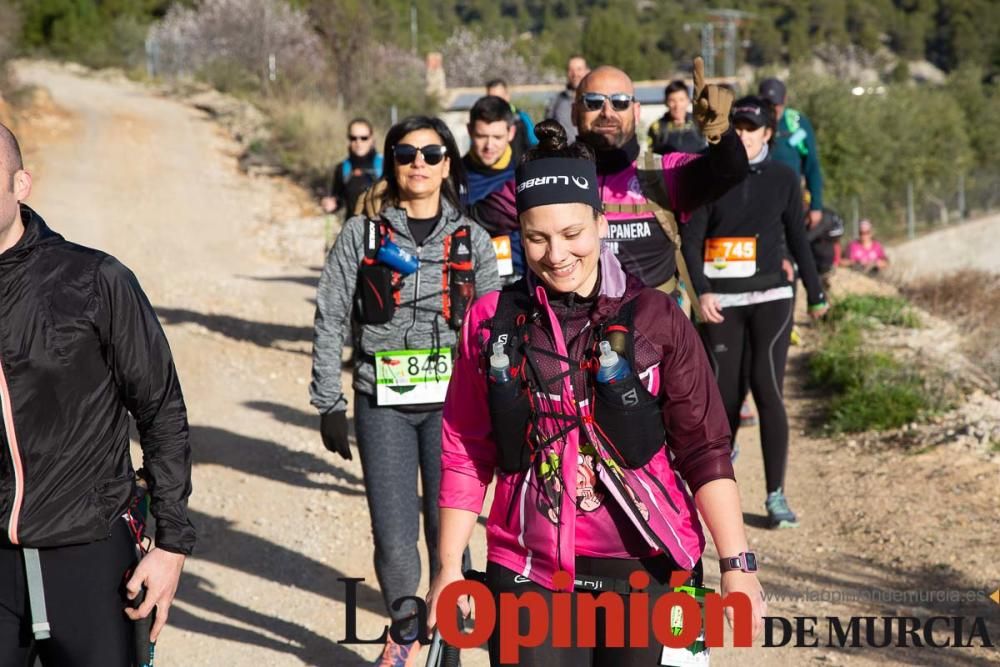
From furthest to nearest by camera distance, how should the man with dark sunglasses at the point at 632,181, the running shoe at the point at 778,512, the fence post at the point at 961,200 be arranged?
the fence post at the point at 961,200 → the running shoe at the point at 778,512 → the man with dark sunglasses at the point at 632,181

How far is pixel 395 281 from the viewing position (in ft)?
15.9

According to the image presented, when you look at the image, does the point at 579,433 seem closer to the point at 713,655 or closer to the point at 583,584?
the point at 583,584

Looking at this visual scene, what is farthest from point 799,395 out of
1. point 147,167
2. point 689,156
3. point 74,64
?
point 74,64

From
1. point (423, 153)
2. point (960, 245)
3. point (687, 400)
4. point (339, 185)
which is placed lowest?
point (960, 245)

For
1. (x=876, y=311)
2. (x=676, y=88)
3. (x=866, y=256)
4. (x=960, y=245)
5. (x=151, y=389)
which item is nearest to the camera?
(x=151, y=389)

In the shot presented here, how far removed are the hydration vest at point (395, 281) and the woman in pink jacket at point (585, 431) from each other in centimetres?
180

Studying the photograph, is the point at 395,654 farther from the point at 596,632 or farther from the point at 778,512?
the point at 778,512

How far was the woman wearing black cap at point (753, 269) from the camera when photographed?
21.4ft

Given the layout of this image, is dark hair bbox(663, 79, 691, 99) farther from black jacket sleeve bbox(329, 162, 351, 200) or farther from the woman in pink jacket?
the woman in pink jacket

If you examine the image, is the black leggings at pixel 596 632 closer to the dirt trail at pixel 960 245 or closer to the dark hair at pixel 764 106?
the dark hair at pixel 764 106

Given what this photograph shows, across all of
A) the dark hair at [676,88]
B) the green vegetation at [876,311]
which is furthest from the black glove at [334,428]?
the green vegetation at [876,311]

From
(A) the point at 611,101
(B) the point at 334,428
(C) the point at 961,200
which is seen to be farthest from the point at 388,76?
(B) the point at 334,428

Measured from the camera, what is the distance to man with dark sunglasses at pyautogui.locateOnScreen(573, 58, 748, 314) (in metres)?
5.04

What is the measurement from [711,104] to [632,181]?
2.69 feet
